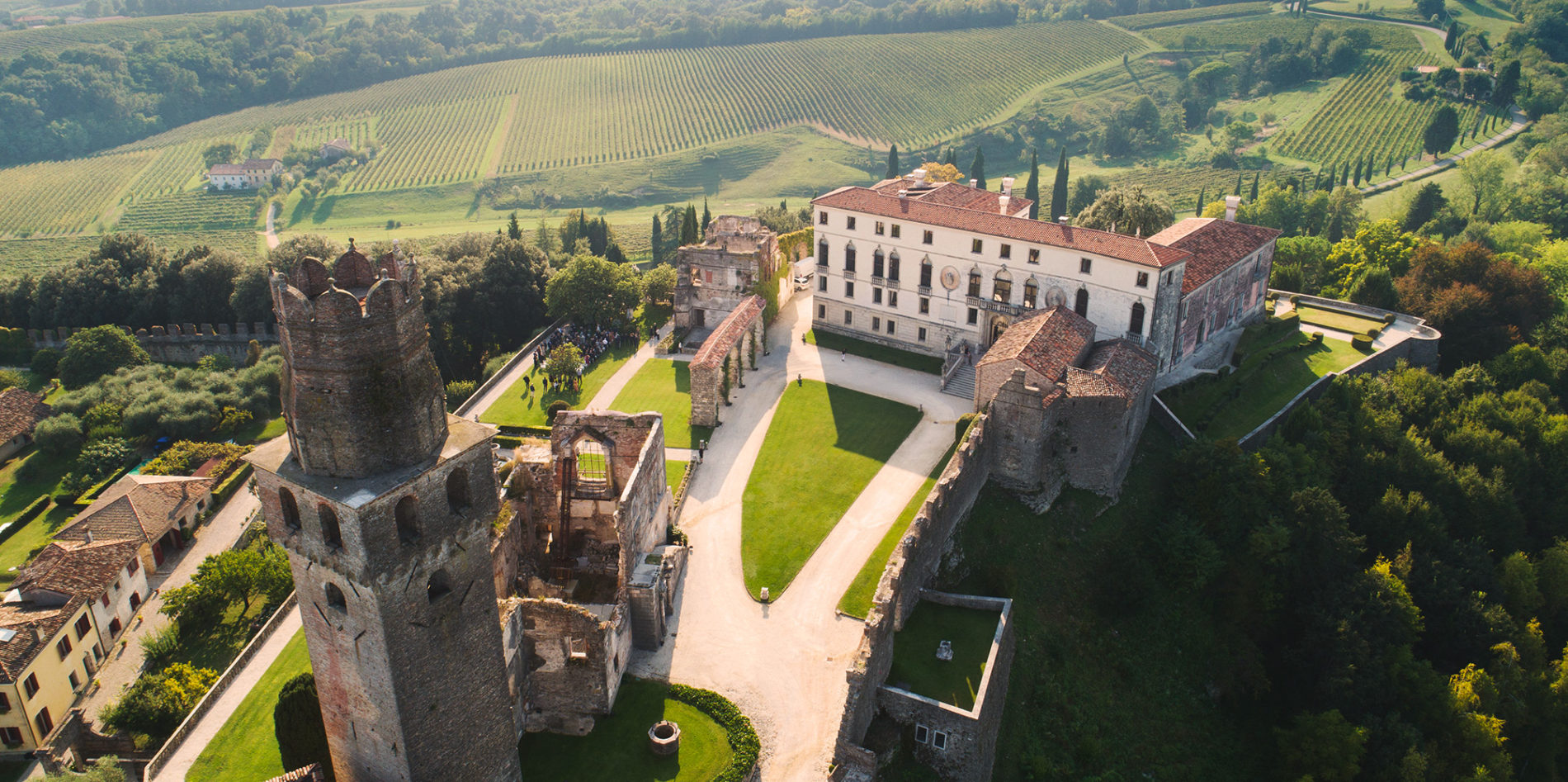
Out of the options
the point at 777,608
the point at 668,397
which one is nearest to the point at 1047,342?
the point at 777,608

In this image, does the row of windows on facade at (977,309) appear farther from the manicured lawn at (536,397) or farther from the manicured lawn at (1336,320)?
the manicured lawn at (1336,320)

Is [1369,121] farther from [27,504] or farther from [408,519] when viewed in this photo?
[27,504]

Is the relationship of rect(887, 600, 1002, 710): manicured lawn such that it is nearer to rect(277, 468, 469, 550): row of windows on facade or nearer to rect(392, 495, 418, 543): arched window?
rect(277, 468, 469, 550): row of windows on facade

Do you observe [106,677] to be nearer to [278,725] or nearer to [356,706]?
[278,725]

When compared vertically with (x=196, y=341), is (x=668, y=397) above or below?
above

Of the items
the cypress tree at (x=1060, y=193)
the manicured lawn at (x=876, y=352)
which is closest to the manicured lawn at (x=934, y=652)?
the manicured lawn at (x=876, y=352)

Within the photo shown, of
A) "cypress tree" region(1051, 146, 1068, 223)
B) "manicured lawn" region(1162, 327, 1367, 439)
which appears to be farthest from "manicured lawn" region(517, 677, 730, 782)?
"cypress tree" region(1051, 146, 1068, 223)
